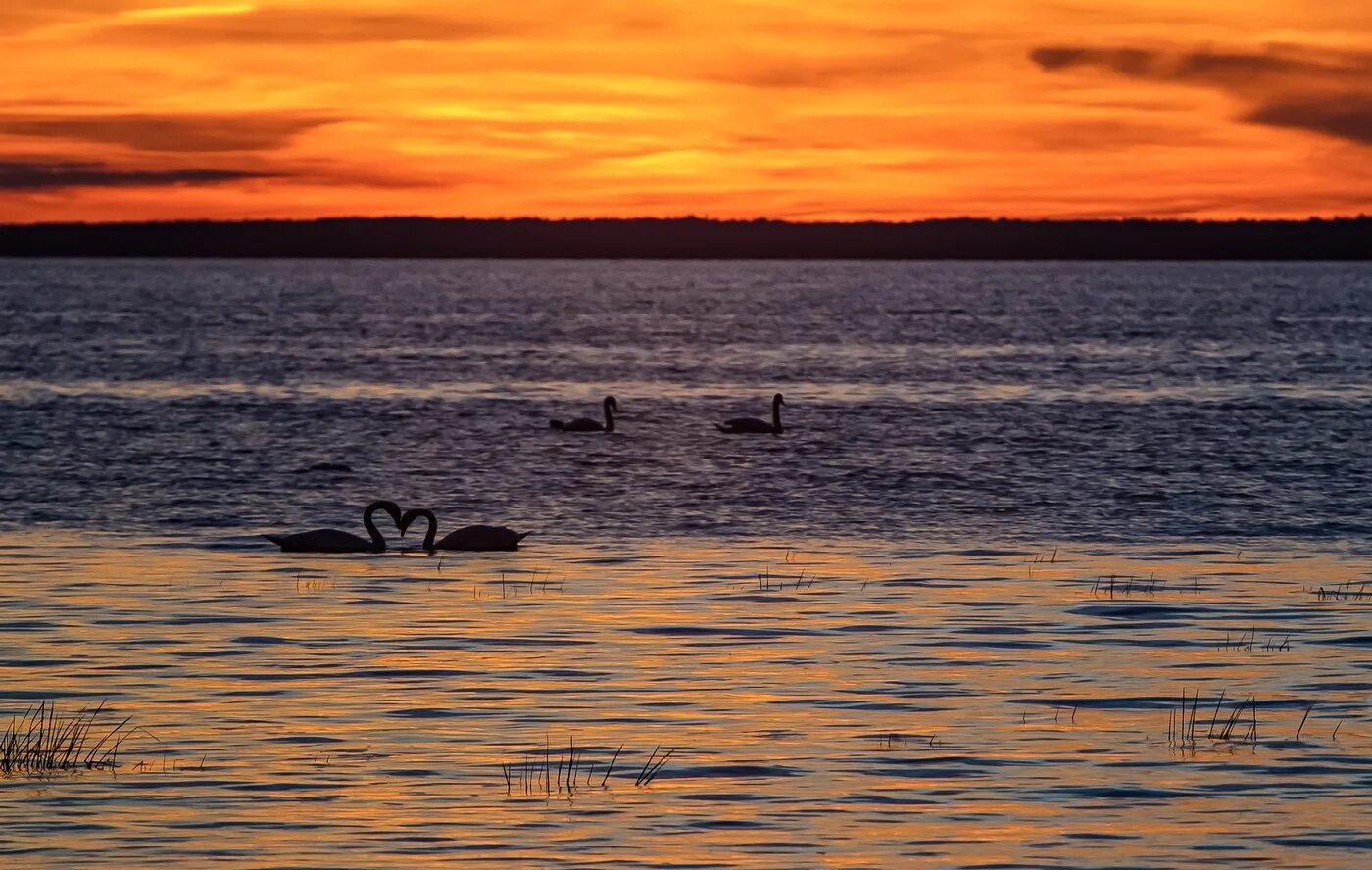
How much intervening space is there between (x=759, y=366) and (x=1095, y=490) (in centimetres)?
5897

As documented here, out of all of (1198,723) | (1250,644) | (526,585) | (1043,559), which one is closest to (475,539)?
(526,585)

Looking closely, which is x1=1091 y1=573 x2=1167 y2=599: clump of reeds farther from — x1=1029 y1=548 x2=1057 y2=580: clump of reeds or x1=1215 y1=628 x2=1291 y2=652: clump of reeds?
x1=1215 y1=628 x2=1291 y2=652: clump of reeds

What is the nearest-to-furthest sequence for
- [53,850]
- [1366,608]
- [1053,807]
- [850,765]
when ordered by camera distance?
1. [53,850]
2. [1053,807]
3. [850,765]
4. [1366,608]

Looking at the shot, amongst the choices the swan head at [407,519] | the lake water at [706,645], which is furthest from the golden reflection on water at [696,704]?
the swan head at [407,519]

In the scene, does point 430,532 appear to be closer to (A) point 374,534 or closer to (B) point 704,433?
(A) point 374,534

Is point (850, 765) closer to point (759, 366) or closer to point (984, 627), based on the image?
point (984, 627)

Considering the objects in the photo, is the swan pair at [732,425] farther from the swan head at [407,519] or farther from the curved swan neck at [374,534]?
the curved swan neck at [374,534]

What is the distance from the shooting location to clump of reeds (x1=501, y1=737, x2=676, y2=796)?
14.3 m

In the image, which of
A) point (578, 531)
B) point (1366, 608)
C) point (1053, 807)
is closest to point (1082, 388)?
point (578, 531)

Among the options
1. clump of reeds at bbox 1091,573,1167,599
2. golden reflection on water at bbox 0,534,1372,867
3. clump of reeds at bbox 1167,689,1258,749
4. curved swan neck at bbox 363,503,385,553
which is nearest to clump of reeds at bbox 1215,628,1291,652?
golden reflection on water at bbox 0,534,1372,867

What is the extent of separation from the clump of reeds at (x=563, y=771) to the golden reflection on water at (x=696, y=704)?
2.7 inches

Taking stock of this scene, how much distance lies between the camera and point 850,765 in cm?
1503

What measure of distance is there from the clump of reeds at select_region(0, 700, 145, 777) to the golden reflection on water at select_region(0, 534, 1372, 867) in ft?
0.78

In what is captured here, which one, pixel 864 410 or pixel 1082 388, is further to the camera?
pixel 1082 388
